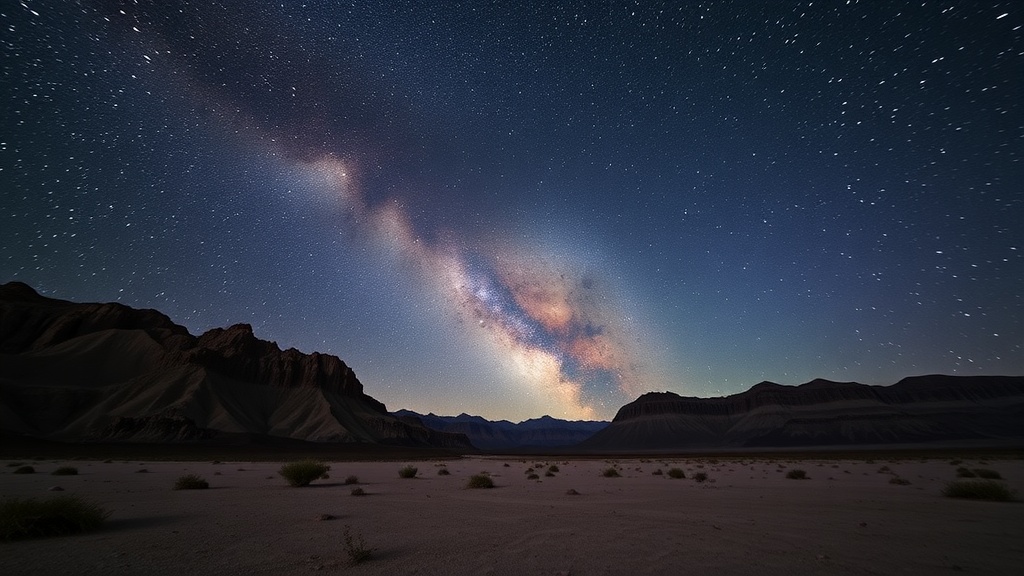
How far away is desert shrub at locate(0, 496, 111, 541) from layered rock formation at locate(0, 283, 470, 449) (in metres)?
101

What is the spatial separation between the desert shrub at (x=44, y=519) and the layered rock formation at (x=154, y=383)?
101148 millimetres

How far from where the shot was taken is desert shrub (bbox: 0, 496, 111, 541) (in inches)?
285

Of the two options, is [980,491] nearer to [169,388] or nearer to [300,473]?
[300,473]

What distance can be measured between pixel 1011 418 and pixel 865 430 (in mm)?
64505

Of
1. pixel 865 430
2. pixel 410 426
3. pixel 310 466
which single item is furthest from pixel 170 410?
pixel 865 430

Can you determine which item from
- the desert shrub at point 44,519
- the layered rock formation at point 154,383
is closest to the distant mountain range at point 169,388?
the layered rock formation at point 154,383

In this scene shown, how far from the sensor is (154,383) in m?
106

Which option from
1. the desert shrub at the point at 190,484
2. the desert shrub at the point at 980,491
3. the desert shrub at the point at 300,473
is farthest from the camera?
the desert shrub at the point at 300,473

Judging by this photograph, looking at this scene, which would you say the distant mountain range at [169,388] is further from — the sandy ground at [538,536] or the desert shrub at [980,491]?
the desert shrub at [980,491]

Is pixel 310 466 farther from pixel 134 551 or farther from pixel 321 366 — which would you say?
pixel 321 366

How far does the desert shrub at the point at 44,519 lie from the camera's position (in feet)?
23.7

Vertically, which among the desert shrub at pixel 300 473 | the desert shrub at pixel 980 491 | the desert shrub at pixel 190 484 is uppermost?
the desert shrub at pixel 980 491

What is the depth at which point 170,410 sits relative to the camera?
94688 millimetres

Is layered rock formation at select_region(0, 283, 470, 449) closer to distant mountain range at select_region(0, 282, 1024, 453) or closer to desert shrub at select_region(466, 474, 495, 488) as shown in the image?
distant mountain range at select_region(0, 282, 1024, 453)
